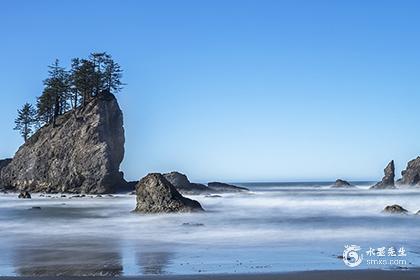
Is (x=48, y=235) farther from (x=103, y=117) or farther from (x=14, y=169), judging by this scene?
(x=14, y=169)

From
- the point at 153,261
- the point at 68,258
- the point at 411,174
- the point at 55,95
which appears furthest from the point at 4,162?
the point at 153,261

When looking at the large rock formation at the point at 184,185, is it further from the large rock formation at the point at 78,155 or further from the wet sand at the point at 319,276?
the wet sand at the point at 319,276

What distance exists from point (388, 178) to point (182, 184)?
3969cm

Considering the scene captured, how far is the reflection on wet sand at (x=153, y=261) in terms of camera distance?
40.0 feet

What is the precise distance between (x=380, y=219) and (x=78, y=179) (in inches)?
1815

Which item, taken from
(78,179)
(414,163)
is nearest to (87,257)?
(78,179)

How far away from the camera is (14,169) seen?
246ft

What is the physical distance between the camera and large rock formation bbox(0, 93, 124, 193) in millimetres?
64688

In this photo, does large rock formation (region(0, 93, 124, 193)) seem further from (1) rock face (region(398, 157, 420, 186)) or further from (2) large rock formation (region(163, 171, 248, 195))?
(1) rock face (region(398, 157, 420, 186))

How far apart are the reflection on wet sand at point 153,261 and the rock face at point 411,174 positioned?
82.5 m

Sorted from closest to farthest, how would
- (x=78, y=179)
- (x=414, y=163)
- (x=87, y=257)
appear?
(x=87, y=257) < (x=78, y=179) < (x=414, y=163)

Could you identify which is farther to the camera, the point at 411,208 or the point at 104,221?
the point at 411,208

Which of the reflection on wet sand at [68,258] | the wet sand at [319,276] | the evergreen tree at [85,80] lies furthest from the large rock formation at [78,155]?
the wet sand at [319,276]

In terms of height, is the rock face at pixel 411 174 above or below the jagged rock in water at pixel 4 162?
below
